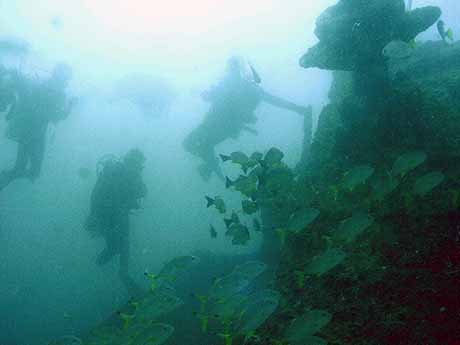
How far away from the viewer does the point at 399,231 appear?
6027 mm

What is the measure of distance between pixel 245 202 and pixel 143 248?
69.8 m

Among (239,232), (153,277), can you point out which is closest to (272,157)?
(239,232)

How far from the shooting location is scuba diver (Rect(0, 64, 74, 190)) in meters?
14.2

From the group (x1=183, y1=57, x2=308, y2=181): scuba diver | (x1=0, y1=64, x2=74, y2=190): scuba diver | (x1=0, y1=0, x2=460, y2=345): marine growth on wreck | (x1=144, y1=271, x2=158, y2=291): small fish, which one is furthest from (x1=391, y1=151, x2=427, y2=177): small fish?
(x1=0, y1=64, x2=74, y2=190): scuba diver

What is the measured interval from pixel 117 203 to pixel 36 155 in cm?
425

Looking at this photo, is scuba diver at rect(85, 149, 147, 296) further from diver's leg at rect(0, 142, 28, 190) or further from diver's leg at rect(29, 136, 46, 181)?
diver's leg at rect(0, 142, 28, 190)

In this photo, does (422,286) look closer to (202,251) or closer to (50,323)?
(202,251)

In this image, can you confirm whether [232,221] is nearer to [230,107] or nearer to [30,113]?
[230,107]

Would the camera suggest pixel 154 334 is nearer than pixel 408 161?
Yes

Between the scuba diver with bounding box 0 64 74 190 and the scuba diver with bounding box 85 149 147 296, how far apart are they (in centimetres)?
299

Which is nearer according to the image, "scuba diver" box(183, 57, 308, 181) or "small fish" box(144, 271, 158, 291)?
"small fish" box(144, 271, 158, 291)

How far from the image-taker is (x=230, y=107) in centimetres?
1582

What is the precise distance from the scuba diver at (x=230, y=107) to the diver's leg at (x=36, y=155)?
605 cm

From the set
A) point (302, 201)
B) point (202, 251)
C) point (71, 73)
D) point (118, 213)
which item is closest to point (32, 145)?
point (71, 73)
